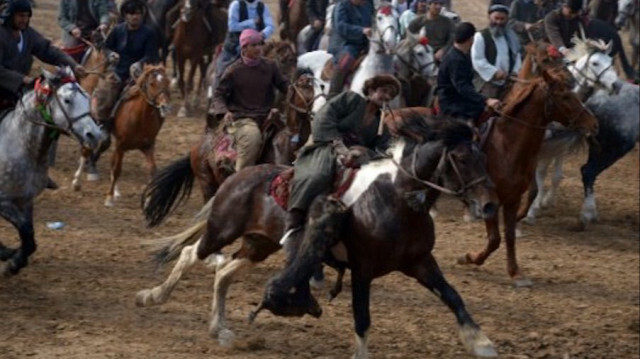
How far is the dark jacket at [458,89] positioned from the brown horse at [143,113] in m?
4.10

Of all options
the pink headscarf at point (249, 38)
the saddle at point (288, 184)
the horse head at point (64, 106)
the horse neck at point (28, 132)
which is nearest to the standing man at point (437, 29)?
the pink headscarf at point (249, 38)

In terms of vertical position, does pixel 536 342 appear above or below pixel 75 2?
below

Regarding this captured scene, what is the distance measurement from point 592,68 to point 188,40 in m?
7.75

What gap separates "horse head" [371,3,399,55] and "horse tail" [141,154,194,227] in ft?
16.8

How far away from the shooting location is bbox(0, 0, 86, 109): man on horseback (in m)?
11.1

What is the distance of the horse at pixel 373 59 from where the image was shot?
52.7 ft

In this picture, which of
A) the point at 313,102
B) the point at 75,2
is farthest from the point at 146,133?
the point at 75,2

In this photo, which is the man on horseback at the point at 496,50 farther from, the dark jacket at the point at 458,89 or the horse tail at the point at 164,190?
the horse tail at the point at 164,190

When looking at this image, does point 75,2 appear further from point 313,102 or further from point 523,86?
point 523,86

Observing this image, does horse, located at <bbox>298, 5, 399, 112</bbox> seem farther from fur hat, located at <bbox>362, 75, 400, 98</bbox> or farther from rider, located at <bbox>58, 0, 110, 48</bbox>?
fur hat, located at <bbox>362, 75, 400, 98</bbox>

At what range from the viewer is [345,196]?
9.30 m

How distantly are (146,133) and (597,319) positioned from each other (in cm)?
629

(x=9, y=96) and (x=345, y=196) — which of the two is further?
(x=9, y=96)

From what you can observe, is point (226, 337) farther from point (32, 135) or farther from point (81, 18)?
point (81, 18)
